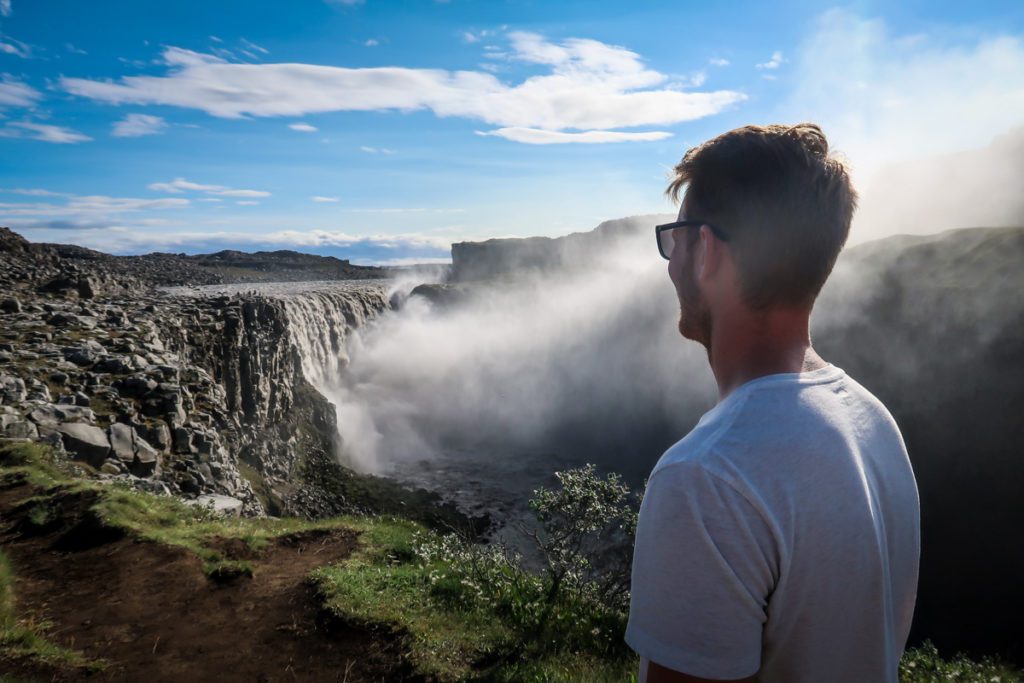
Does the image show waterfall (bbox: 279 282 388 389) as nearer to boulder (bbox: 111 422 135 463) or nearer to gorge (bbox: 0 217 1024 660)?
gorge (bbox: 0 217 1024 660)

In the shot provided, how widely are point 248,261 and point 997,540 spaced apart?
7785 cm

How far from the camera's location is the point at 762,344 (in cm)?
175

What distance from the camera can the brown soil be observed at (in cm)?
619

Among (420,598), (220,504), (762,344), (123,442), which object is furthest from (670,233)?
(123,442)

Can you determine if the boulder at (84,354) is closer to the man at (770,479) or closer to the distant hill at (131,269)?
the distant hill at (131,269)

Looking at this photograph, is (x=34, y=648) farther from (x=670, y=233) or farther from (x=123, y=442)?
(x=670, y=233)

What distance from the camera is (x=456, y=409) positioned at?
43.9 metres

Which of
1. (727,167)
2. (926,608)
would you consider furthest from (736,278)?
(926,608)

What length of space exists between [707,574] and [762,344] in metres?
0.71

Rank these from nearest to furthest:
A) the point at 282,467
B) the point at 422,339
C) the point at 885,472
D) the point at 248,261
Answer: the point at 885,472, the point at 282,467, the point at 422,339, the point at 248,261

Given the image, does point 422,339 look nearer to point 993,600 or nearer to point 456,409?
point 456,409

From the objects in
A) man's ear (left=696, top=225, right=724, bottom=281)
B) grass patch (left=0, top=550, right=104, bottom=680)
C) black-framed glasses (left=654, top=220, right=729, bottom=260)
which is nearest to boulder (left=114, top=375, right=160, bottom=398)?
grass patch (left=0, top=550, right=104, bottom=680)

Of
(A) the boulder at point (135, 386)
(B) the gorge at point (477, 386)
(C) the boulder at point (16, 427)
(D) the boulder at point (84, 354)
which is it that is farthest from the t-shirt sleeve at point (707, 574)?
(D) the boulder at point (84, 354)

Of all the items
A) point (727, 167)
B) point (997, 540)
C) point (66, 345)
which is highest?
point (727, 167)
